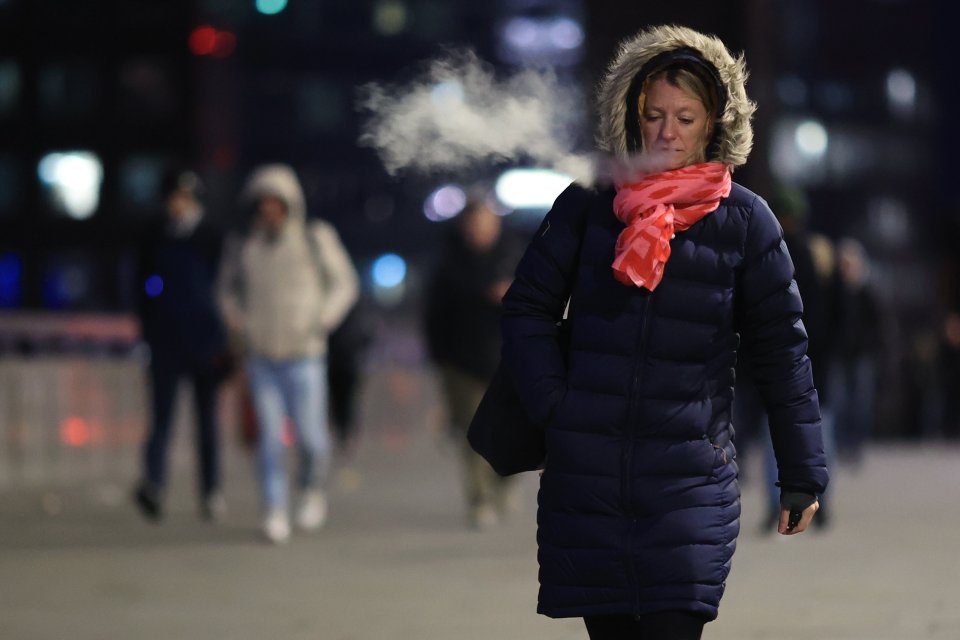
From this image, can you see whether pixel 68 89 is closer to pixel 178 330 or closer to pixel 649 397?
pixel 178 330

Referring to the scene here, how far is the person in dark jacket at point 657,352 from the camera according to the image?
4320mm

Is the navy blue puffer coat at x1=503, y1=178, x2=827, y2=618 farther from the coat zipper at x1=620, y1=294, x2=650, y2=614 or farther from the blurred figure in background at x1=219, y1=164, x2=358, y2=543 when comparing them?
the blurred figure in background at x1=219, y1=164, x2=358, y2=543

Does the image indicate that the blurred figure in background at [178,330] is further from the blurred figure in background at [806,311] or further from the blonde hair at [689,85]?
the blonde hair at [689,85]

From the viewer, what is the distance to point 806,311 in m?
9.94

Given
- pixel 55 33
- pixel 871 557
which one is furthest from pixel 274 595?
pixel 55 33

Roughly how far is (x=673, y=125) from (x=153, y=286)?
26.4 feet

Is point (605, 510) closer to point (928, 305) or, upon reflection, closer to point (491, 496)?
point (491, 496)

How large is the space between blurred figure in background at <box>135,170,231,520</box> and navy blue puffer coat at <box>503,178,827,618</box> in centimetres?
773

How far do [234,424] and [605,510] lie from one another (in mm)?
16257

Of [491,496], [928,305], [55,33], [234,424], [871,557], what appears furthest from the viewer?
[928,305]

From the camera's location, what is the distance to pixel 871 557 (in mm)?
9609

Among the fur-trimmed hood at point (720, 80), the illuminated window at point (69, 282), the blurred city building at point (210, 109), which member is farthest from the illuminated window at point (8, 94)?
the fur-trimmed hood at point (720, 80)

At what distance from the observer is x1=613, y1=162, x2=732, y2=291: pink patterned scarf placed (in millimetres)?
4246

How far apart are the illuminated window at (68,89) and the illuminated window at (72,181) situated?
164 centimetres
